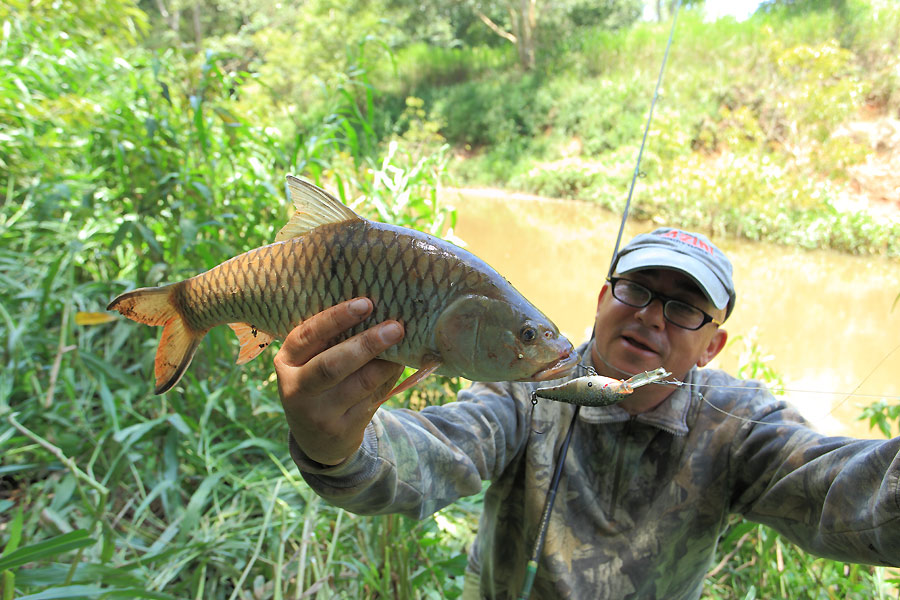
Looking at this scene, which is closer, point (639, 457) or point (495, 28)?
point (639, 457)

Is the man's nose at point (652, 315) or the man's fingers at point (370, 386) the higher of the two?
the man's fingers at point (370, 386)

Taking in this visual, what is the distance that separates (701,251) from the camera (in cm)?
153

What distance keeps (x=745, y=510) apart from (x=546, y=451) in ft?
1.81

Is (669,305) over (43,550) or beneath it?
over

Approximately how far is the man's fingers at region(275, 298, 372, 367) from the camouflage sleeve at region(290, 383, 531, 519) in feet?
0.70

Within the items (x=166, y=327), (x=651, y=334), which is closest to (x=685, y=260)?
(x=651, y=334)

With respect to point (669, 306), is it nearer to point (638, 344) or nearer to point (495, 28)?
point (638, 344)

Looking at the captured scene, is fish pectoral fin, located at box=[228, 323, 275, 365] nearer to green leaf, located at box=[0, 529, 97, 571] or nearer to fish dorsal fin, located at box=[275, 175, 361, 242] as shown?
fish dorsal fin, located at box=[275, 175, 361, 242]

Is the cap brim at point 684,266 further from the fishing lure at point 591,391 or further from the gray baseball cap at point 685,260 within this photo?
the fishing lure at point 591,391

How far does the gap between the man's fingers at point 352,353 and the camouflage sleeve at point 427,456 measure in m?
0.24

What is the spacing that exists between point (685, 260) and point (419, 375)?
990 mm

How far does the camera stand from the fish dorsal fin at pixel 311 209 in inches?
33.9

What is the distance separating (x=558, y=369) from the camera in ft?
2.58

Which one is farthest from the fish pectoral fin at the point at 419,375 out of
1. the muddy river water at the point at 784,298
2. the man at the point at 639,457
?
the muddy river water at the point at 784,298
